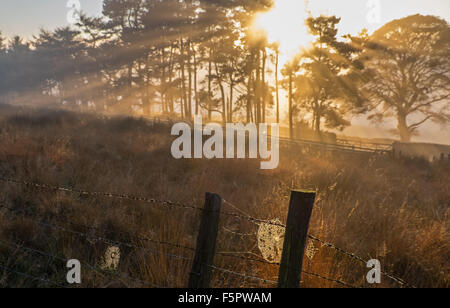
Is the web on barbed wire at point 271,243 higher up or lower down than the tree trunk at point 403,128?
lower down

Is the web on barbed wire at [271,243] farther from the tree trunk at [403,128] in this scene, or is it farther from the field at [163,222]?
the tree trunk at [403,128]

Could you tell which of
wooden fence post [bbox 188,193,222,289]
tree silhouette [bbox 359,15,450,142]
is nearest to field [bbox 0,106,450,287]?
wooden fence post [bbox 188,193,222,289]

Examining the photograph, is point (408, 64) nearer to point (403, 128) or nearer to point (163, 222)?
point (403, 128)

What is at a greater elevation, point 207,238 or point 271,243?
point 207,238

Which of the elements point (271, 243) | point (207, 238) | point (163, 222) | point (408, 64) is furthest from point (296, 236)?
point (408, 64)

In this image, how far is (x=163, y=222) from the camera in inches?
183

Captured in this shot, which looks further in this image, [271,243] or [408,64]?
[408,64]

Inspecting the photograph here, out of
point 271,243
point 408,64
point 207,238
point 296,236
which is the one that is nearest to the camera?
point 296,236

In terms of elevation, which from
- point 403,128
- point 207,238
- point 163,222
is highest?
point 403,128

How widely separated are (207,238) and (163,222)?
234cm

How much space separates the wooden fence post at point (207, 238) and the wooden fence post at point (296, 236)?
0.61 m

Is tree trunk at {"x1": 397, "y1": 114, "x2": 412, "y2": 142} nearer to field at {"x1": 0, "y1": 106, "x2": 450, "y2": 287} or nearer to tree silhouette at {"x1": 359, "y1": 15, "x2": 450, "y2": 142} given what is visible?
tree silhouette at {"x1": 359, "y1": 15, "x2": 450, "y2": 142}

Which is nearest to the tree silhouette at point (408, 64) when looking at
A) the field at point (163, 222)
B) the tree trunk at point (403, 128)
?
the tree trunk at point (403, 128)

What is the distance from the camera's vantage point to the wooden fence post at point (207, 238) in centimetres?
247
